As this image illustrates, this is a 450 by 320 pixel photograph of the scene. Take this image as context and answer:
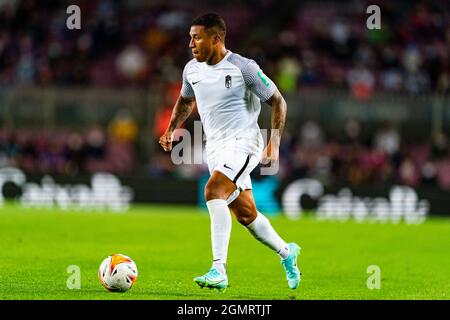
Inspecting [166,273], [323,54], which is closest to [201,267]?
[166,273]

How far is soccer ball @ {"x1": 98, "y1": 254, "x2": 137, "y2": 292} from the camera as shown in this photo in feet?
30.9

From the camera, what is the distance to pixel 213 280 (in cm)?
931

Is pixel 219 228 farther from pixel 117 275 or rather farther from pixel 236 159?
pixel 117 275

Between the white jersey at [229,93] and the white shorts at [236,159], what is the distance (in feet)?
0.19

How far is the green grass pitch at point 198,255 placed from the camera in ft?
32.5

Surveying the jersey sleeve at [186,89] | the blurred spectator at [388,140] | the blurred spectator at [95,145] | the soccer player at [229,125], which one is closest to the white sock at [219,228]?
the soccer player at [229,125]

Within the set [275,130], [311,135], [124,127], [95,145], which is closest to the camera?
[275,130]

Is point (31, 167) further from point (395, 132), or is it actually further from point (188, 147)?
point (395, 132)

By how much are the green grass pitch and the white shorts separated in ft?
3.47

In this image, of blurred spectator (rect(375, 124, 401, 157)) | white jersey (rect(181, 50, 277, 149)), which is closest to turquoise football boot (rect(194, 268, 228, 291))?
white jersey (rect(181, 50, 277, 149))

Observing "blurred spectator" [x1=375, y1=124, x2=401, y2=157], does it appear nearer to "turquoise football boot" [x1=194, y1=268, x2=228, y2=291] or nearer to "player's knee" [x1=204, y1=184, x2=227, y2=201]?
"player's knee" [x1=204, y1=184, x2=227, y2=201]

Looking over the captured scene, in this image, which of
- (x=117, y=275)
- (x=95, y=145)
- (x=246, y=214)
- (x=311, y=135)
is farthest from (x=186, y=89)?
(x=95, y=145)

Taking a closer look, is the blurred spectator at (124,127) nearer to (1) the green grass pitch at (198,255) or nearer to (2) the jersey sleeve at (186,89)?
(1) the green grass pitch at (198,255)

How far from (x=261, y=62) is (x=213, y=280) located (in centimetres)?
1679
